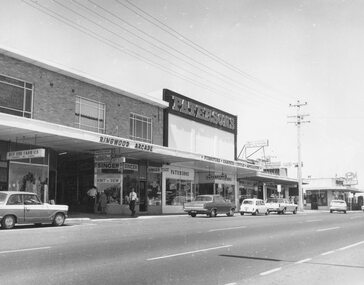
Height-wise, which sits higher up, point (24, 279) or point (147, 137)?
point (147, 137)

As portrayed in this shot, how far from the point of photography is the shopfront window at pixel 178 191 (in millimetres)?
35625

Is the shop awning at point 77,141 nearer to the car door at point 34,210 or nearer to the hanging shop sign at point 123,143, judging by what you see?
the hanging shop sign at point 123,143

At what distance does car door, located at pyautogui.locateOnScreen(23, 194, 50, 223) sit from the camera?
18.4m

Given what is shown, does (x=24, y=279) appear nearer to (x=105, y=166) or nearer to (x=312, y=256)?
(x=312, y=256)

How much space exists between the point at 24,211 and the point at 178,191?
777 inches

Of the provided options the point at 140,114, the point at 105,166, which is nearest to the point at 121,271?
the point at 105,166

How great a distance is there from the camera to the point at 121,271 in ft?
27.3

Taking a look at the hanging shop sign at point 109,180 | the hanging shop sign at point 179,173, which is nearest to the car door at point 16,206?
the hanging shop sign at point 109,180

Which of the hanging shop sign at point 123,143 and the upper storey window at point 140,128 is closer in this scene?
the hanging shop sign at point 123,143

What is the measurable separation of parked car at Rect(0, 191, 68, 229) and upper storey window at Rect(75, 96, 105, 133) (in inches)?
371

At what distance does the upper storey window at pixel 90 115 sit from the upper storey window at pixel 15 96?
12.1 ft

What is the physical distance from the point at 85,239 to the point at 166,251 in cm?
332

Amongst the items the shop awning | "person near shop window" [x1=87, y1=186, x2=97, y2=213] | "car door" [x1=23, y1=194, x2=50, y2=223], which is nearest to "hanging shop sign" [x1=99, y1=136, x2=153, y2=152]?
the shop awning

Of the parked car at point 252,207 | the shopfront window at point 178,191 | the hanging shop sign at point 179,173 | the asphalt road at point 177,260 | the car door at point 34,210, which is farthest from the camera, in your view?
the parked car at point 252,207
